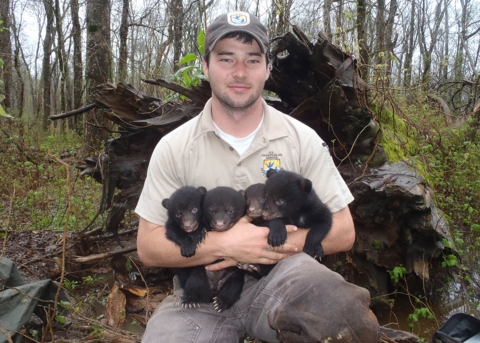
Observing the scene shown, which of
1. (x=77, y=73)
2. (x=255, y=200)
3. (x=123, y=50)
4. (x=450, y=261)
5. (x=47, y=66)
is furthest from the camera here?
(x=47, y=66)

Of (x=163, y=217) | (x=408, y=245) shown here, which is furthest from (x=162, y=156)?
(x=408, y=245)

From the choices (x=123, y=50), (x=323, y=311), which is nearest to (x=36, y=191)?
(x=323, y=311)

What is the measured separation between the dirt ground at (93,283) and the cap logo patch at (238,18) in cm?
270

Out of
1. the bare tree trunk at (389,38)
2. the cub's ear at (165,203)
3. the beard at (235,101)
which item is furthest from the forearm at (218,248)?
the bare tree trunk at (389,38)

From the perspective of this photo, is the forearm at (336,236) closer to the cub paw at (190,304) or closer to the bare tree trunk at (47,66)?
the cub paw at (190,304)

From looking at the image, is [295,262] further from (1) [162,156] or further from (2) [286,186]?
(1) [162,156]

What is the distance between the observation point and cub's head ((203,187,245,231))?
3158mm

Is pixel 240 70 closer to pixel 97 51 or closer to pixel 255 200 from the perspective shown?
pixel 255 200

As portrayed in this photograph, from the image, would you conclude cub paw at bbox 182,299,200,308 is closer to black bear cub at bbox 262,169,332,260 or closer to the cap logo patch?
black bear cub at bbox 262,169,332,260

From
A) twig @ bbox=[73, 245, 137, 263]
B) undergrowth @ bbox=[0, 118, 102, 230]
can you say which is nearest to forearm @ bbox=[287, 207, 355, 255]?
twig @ bbox=[73, 245, 137, 263]

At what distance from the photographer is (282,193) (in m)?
3.17

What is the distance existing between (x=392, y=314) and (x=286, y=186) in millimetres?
2929

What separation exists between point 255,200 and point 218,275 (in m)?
0.68

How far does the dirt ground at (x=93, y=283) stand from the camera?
4.17 meters
